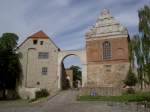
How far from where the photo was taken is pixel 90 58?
41250 millimetres

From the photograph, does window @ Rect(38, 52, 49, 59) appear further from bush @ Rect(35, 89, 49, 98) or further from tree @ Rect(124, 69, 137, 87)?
tree @ Rect(124, 69, 137, 87)

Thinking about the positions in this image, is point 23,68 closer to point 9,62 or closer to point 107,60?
point 9,62

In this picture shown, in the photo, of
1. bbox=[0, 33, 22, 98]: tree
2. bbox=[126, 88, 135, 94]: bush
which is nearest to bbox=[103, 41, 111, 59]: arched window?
bbox=[126, 88, 135, 94]: bush

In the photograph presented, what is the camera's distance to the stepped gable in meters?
40.9

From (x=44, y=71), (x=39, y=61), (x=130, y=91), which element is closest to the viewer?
(x=130, y=91)

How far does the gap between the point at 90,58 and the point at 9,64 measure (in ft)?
44.2

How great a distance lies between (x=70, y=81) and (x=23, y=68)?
16.1m

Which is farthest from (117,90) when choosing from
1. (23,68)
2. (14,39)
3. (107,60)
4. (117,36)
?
(14,39)

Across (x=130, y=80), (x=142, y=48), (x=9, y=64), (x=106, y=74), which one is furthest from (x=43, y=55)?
(x=142, y=48)

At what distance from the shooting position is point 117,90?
32031mm

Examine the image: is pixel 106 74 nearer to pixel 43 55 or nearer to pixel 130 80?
pixel 130 80

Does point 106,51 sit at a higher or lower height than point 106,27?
lower

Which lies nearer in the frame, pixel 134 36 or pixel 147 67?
pixel 147 67

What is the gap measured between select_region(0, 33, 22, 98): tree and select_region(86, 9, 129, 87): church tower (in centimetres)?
1232
